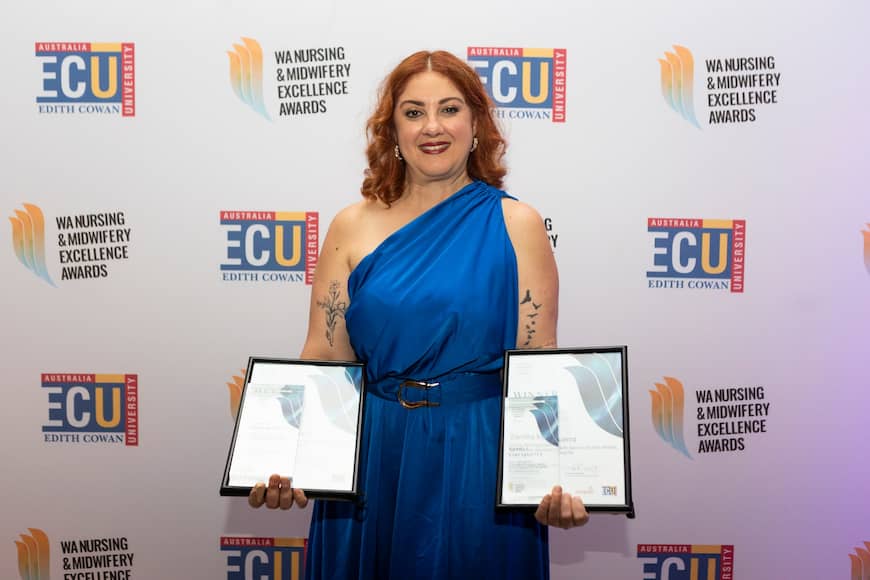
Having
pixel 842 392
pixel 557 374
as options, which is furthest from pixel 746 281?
pixel 557 374

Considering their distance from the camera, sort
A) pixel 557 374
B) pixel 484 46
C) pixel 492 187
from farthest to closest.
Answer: pixel 484 46
pixel 492 187
pixel 557 374

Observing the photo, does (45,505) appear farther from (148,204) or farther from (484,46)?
(484,46)

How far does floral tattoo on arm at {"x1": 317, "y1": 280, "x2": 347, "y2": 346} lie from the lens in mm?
2379

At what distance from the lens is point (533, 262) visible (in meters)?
2.27

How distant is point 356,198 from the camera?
330cm

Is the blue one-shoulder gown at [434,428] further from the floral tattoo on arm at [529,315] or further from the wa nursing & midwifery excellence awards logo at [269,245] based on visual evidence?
the wa nursing & midwifery excellence awards logo at [269,245]

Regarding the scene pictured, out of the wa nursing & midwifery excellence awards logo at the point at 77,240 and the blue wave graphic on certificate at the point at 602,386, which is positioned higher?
the wa nursing & midwifery excellence awards logo at the point at 77,240

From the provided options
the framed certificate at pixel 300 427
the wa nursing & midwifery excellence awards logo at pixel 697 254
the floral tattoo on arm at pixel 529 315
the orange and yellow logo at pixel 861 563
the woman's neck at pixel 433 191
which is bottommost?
the orange and yellow logo at pixel 861 563

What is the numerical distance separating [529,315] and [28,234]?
6.99ft

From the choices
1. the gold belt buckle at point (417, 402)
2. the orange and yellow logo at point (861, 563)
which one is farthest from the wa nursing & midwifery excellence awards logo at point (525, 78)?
the orange and yellow logo at point (861, 563)

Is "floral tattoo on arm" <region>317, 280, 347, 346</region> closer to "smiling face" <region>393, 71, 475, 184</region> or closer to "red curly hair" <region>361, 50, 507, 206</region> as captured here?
"red curly hair" <region>361, 50, 507, 206</region>

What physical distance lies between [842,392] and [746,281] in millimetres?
582

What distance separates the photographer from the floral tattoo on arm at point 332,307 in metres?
2.38

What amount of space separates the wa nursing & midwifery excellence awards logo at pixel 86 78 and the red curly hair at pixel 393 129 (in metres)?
1.30
